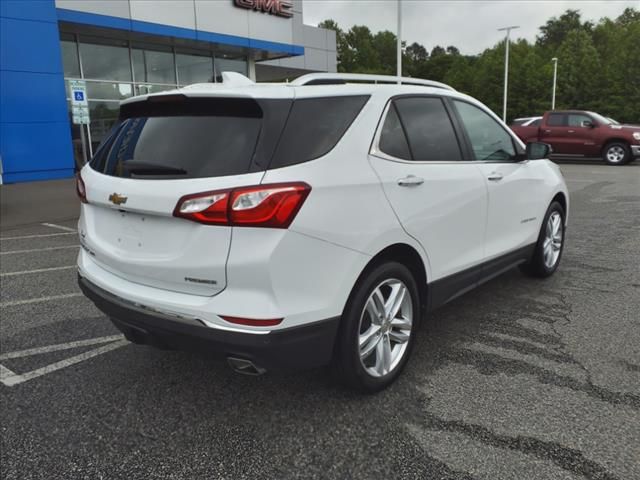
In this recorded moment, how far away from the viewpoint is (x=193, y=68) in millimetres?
20562

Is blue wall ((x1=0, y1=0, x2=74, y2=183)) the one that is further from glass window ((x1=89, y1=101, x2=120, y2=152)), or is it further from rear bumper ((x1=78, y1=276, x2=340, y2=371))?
rear bumper ((x1=78, y1=276, x2=340, y2=371))

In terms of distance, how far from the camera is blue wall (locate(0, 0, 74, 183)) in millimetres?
14680

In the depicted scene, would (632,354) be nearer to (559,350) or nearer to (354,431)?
(559,350)

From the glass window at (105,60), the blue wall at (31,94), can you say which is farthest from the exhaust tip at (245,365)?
the glass window at (105,60)

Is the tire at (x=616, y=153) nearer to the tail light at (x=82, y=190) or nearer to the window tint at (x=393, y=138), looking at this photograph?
the window tint at (x=393, y=138)

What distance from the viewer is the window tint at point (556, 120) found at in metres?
19.1

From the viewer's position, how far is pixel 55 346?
3.90 m

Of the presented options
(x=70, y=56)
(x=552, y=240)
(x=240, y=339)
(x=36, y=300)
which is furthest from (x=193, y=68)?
(x=240, y=339)

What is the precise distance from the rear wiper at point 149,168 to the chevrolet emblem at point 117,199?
141 mm

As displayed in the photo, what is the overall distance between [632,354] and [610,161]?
1705 cm

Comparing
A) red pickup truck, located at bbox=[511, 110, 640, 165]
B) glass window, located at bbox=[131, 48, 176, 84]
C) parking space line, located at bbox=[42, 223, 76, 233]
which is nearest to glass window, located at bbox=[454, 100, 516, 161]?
parking space line, located at bbox=[42, 223, 76, 233]

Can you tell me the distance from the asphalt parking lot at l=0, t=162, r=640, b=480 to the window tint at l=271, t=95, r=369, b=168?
137 cm

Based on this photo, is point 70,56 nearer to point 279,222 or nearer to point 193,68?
point 193,68

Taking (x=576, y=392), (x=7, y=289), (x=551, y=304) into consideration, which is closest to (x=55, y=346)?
(x=7, y=289)
